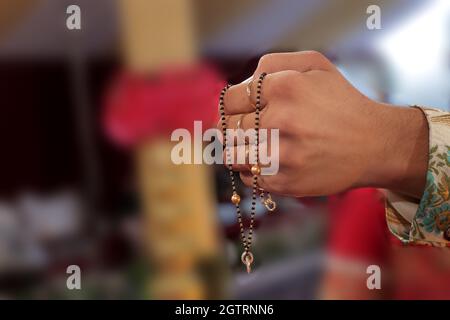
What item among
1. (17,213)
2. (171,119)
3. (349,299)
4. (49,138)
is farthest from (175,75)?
(349,299)

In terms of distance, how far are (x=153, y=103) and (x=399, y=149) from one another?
0.47 meters

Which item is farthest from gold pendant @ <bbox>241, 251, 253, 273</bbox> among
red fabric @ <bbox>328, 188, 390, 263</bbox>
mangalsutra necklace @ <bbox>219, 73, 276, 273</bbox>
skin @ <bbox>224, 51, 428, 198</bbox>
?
skin @ <bbox>224, 51, 428, 198</bbox>

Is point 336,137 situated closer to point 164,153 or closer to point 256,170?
point 256,170

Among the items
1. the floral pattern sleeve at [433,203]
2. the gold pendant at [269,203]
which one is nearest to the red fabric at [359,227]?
the gold pendant at [269,203]

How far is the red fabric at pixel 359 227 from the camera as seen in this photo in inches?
39.4

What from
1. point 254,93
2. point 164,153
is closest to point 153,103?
point 164,153

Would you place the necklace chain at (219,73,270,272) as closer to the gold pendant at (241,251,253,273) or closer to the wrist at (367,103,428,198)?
the gold pendant at (241,251,253,273)

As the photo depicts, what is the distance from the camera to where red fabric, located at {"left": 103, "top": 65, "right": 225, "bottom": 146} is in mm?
953

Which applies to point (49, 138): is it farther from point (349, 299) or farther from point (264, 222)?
point (349, 299)

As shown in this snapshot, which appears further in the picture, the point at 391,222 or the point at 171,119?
the point at 171,119

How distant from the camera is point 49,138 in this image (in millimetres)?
980

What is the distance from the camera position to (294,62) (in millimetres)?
782

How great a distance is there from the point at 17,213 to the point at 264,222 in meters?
0.45

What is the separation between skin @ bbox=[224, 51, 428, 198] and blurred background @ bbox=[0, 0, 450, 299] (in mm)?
244
